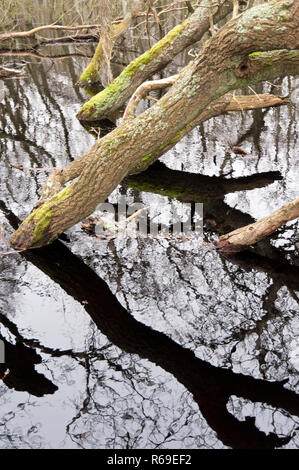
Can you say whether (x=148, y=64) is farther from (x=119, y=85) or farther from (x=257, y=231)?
(x=257, y=231)

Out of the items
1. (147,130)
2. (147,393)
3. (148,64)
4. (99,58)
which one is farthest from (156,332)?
(99,58)

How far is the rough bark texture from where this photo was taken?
9.17 m

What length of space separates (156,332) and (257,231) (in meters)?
1.70

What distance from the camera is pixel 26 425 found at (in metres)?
3.43

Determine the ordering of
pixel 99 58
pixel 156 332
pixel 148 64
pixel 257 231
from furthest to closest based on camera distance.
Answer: pixel 99 58 < pixel 148 64 < pixel 257 231 < pixel 156 332

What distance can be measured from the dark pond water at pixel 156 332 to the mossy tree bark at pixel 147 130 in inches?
15.9

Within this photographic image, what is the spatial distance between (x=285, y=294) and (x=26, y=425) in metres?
2.79

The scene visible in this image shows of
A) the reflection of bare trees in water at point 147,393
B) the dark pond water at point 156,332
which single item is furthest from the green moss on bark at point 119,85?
the reflection of bare trees in water at point 147,393

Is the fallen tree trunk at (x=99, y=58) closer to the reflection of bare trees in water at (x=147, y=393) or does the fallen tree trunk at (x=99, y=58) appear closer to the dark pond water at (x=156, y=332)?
the dark pond water at (x=156, y=332)

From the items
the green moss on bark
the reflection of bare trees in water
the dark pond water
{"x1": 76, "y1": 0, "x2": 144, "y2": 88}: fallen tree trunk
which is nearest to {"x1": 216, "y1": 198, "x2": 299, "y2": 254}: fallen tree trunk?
the dark pond water

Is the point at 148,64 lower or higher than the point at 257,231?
higher

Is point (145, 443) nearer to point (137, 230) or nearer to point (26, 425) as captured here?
point (26, 425)

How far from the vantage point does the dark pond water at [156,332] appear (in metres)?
3.44

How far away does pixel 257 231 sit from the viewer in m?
5.12
